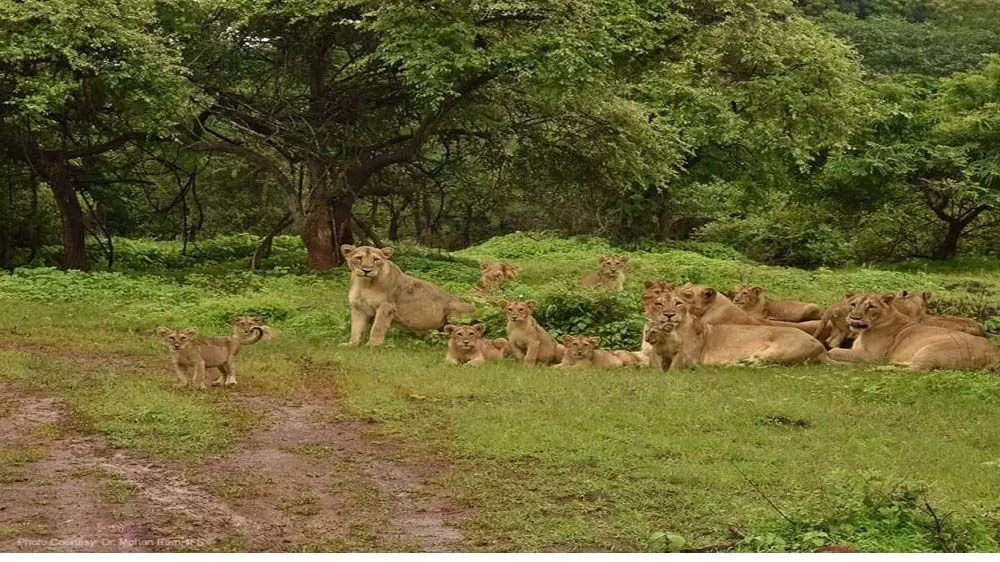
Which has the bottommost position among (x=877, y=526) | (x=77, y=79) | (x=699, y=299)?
(x=699, y=299)

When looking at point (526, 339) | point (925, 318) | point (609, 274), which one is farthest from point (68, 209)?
point (925, 318)

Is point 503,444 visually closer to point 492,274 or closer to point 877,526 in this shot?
point 877,526

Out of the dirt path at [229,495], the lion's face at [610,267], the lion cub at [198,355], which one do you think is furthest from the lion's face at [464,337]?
the lion's face at [610,267]

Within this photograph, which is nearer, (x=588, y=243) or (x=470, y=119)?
(x=470, y=119)

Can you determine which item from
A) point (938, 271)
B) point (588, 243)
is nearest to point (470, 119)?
point (588, 243)

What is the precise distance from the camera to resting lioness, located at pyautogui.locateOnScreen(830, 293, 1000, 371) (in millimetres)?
14078

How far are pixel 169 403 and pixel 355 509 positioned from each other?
3.64 m

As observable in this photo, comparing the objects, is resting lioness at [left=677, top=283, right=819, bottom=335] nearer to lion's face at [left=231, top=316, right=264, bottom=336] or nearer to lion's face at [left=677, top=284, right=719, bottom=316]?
lion's face at [left=677, top=284, right=719, bottom=316]

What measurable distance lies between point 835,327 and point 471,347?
15.5ft

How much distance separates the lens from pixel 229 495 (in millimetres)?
8320

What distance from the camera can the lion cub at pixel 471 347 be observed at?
14.5 metres

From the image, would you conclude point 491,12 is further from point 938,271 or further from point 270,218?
point 270,218

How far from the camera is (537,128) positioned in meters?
25.2

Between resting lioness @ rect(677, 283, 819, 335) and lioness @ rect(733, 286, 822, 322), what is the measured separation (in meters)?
1.27
